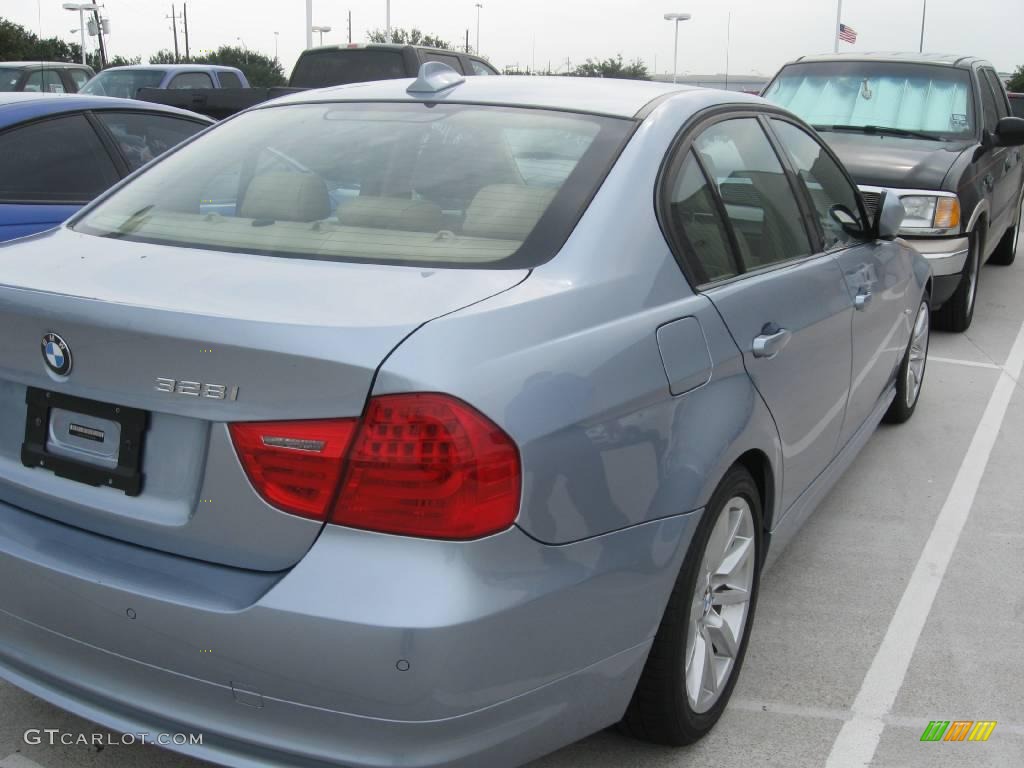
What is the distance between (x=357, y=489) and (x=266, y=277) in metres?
0.60

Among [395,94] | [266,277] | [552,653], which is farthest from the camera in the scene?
[395,94]

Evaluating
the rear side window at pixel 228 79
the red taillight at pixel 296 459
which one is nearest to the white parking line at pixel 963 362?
the red taillight at pixel 296 459

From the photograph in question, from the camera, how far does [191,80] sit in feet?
50.5

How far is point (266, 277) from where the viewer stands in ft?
7.84

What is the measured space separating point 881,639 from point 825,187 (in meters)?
1.67

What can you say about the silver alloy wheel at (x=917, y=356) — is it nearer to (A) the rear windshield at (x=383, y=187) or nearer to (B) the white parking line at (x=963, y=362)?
(B) the white parking line at (x=963, y=362)

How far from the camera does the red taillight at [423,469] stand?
2.00 meters

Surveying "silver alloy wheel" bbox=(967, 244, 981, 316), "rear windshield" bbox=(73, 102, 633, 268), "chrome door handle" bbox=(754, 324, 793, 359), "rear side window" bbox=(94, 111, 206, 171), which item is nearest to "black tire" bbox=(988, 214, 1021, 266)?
"silver alloy wheel" bbox=(967, 244, 981, 316)

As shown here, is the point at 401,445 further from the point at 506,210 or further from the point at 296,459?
the point at 506,210

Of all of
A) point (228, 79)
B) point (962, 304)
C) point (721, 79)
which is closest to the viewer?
point (962, 304)

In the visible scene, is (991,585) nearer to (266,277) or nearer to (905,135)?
(266,277)

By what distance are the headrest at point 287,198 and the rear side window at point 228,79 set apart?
45.0 feet

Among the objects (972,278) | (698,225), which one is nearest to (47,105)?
(698,225)

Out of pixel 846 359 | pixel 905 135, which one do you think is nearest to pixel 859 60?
pixel 905 135
